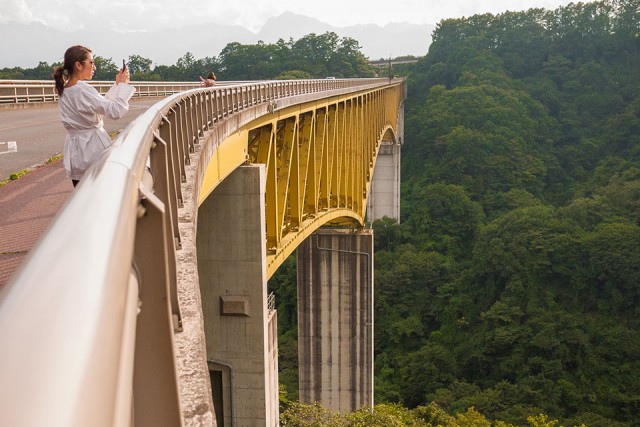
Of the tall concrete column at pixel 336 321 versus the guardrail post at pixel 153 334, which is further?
the tall concrete column at pixel 336 321

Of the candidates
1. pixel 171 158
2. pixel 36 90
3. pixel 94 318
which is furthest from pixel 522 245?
pixel 94 318

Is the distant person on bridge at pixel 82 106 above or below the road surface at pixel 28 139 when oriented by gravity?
above

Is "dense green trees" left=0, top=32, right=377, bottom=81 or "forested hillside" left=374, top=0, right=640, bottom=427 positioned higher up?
"dense green trees" left=0, top=32, right=377, bottom=81

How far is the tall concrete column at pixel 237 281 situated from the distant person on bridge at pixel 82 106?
20.7 feet

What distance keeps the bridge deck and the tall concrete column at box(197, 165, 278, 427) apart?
2616mm

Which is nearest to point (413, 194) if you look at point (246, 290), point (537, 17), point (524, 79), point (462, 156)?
point (462, 156)

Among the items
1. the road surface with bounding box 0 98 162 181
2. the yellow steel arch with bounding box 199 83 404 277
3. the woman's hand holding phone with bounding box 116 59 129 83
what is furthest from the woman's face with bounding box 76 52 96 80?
the road surface with bounding box 0 98 162 181

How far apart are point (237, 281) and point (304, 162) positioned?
714 centimetres

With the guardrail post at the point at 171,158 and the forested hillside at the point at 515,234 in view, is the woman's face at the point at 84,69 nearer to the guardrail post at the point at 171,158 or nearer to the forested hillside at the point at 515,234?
the guardrail post at the point at 171,158

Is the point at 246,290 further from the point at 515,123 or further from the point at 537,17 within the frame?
the point at 537,17

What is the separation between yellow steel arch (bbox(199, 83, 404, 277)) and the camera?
13.7 metres

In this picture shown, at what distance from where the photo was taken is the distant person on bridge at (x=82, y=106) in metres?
4.68

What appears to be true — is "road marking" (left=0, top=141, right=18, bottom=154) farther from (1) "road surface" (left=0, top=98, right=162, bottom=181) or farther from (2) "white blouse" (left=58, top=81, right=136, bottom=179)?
(2) "white blouse" (left=58, top=81, right=136, bottom=179)

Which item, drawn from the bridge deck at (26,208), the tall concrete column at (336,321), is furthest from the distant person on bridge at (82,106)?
the tall concrete column at (336,321)
